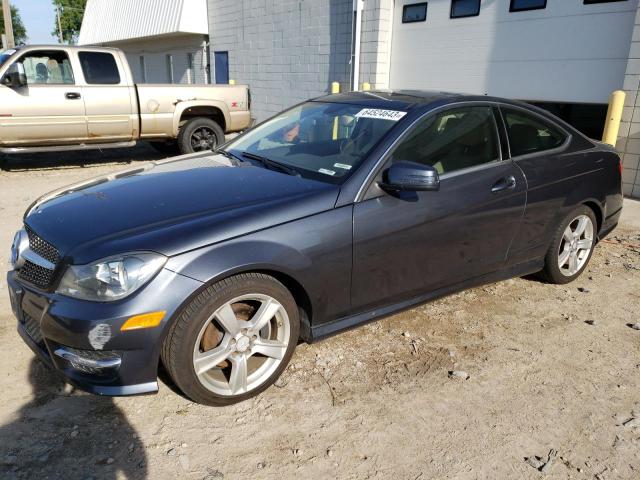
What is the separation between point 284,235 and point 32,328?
54.0 inches

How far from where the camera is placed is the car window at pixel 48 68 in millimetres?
8328

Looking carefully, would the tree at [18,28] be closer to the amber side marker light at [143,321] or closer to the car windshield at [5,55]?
the car windshield at [5,55]

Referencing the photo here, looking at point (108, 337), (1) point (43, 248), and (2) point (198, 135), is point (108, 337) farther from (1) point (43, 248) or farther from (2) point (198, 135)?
(2) point (198, 135)

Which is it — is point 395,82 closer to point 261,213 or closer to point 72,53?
point 72,53

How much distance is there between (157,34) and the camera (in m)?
17.7

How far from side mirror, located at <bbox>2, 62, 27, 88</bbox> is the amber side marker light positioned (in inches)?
279

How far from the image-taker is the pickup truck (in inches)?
319

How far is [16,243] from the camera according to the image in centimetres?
297

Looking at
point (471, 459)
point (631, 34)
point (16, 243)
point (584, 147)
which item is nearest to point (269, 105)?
point (631, 34)

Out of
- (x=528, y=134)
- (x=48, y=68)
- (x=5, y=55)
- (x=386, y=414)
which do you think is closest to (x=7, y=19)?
(x=5, y=55)

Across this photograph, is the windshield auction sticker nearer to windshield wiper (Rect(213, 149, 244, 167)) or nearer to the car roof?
the car roof

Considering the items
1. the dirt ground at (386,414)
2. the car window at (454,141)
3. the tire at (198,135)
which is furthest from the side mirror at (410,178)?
the tire at (198,135)

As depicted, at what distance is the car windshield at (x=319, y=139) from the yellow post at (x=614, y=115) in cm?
504

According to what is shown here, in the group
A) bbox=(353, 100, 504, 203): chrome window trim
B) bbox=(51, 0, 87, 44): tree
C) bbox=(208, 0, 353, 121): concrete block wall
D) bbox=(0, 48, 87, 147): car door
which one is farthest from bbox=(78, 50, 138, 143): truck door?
bbox=(51, 0, 87, 44): tree
